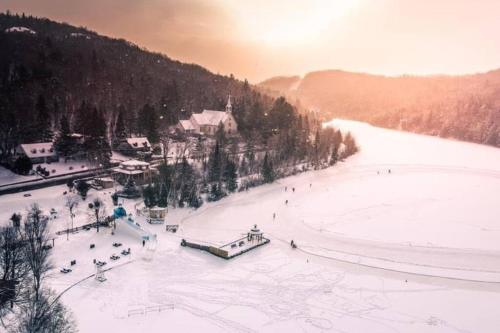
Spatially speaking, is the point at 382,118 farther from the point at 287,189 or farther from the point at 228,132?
the point at 287,189

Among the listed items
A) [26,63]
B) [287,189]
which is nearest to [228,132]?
[287,189]

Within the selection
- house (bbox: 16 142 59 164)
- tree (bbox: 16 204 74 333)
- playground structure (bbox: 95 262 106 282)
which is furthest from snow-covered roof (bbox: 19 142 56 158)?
playground structure (bbox: 95 262 106 282)

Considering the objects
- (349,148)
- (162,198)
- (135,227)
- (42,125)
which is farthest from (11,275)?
(349,148)

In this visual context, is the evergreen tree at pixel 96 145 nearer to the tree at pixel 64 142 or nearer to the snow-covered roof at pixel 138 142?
the tree at pixel 64 142

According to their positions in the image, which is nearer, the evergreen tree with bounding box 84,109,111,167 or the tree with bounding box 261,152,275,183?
the evergreen tree with bounding box 84,109,111,167

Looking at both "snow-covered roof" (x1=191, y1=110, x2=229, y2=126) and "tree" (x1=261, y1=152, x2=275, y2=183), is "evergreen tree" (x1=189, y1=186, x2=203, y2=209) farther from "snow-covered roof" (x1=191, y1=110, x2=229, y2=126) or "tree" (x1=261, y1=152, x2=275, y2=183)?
"snow-covered roof" (x1=191, y1=110, x2=229, y2=126)

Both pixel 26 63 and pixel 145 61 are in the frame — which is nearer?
pixel 26 63

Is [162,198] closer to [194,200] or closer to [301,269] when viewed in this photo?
[194,200]
